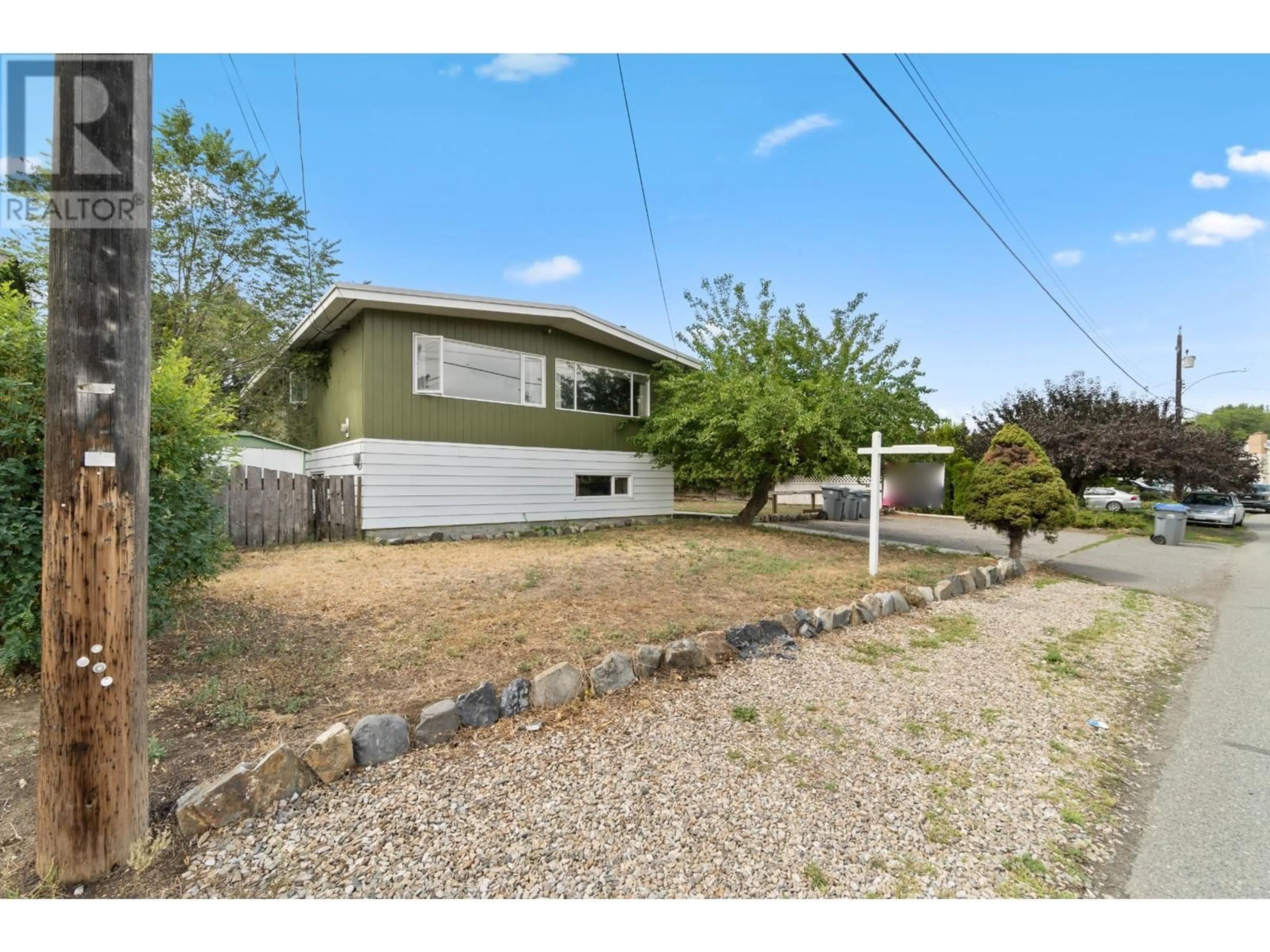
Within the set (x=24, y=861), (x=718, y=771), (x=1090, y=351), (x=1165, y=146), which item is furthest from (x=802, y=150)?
(x=1090, y=351)

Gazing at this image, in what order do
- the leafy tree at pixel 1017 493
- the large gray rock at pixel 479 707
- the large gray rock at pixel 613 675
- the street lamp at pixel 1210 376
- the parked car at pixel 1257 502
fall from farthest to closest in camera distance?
the parked car at pixel 1257 502
the street lamp at pixel 1210 376
the leafy tree at pixel 1017 493
the large gray rock at pixel 613 675
the large gray rock at pixel 479 707

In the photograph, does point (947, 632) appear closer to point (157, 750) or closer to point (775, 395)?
point (157, 750)

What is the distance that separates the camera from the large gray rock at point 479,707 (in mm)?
2771

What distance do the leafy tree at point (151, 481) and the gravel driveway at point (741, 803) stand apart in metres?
2.07

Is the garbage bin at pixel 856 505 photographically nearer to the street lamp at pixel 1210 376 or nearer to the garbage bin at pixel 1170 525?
the garbage bin at pixel 1170 525

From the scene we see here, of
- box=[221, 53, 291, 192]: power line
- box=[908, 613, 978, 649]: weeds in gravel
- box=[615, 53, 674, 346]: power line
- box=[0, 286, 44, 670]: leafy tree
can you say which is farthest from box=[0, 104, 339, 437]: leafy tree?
box=[908, 613, 978, 649]: weeds in gravel

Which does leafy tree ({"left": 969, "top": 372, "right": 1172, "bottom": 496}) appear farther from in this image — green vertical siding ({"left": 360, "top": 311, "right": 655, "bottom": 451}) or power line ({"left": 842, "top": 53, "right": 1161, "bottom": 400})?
green vertical siding ({"left": 360, "top": 311, "right": 655, "bottom": 451})

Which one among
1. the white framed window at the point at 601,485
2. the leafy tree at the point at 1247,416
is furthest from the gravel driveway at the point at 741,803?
the leafy tree at the point at 1247,416

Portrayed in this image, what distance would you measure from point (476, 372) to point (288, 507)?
13.0 ft

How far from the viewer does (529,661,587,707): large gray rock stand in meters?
3.01

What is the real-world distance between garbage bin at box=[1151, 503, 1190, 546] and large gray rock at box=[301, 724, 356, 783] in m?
17.2

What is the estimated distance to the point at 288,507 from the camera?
8.85 metres
